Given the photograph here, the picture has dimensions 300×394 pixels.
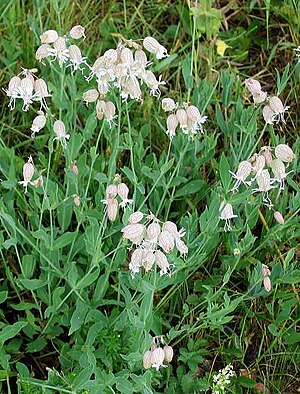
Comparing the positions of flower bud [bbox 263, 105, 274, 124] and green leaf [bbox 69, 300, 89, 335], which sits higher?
flower bud [bbox 263, 105, 274, 124]

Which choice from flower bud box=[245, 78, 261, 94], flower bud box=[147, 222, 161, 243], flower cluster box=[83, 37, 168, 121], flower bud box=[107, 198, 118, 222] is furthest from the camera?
flower bud box=[245, 78, 261, 94]

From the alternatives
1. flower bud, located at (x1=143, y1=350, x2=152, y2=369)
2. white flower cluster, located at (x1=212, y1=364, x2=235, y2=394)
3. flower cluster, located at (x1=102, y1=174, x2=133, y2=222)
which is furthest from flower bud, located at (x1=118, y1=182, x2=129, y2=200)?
white flower cluster, located at (x1=212, y1=364, x2=235, y2=394)

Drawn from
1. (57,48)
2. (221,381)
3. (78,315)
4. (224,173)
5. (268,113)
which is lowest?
(221,381)

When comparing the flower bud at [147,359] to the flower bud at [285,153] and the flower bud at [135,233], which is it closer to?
the flower bud at [135,233]

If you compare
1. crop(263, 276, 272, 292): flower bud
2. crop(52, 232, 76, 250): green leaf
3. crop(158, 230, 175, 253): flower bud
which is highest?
crop(158, 230, 175, 253): flower bud

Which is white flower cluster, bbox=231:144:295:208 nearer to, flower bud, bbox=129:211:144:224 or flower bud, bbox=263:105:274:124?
flower bud, bbox=263:105:274:124

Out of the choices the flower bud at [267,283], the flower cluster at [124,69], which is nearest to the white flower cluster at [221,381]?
the flower bud at [267,283]

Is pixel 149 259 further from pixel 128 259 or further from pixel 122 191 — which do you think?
pixel 128 259

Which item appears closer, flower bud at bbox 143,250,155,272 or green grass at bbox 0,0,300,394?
flower bud at bbox 143,250,155,272

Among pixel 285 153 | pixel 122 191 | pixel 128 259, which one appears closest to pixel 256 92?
pixel 285 153
